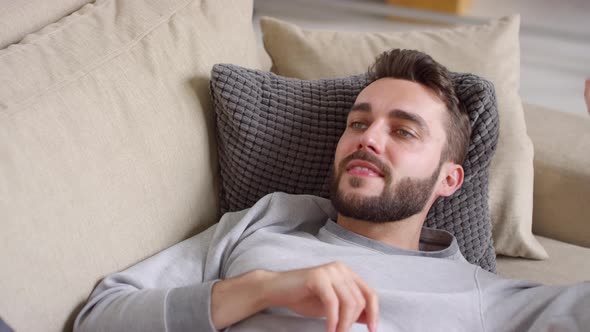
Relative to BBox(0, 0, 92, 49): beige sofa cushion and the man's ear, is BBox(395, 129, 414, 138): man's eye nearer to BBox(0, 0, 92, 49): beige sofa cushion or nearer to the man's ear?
the man's ear

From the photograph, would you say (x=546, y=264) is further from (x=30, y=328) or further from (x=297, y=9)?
(x=297, y=9)

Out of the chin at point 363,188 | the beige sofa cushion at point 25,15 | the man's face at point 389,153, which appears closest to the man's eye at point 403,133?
the man's face at point 389,153

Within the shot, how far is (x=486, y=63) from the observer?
168 cm

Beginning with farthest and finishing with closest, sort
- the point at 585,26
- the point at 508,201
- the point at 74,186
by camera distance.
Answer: the point at 585,26
the point at 508,201
the point at 74,186

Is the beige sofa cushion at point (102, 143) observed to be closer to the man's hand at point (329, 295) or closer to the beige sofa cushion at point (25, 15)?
the beige sofa cushion at point (25, 15)

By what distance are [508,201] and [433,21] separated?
2.34 m

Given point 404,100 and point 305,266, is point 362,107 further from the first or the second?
point 305,266

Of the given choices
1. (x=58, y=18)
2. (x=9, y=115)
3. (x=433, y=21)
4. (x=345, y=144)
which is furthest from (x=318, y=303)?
(x=433, y=21)

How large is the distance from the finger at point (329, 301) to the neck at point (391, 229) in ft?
1.20

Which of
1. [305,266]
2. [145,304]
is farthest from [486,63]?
[145,304]

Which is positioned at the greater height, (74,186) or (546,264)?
(74,186)

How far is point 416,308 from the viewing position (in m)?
1.24

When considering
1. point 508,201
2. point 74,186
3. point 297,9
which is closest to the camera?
point 74,186

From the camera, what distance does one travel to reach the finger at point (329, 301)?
1.03 meters
